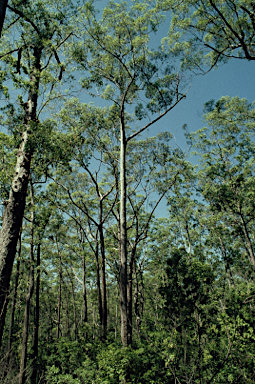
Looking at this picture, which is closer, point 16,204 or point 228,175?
point 16,204

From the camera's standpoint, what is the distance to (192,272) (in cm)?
387

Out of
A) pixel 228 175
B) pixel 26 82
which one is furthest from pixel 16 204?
pixel 228 175

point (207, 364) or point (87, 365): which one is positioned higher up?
point (207, 364)

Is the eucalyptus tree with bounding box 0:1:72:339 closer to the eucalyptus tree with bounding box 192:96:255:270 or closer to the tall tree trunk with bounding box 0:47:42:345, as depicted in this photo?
the tall tree trunk with bounding box 0:47:42:345

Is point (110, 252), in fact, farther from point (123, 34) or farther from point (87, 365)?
point (123, 34)

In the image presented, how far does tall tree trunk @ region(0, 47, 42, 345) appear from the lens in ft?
13.4

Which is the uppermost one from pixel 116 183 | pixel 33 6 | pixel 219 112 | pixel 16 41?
pixel 219 112

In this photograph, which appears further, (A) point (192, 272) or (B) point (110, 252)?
(B) point (110, 252)

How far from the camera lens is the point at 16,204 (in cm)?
461

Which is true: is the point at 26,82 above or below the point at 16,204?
above

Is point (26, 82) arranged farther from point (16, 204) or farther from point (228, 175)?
point (228, 175)

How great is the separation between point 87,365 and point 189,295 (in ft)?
17.8

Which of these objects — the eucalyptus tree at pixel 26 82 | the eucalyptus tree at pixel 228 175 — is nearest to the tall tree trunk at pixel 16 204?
the eucalyptus tree at pixel 26 82

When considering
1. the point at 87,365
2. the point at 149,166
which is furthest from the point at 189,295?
the point at 149,166
